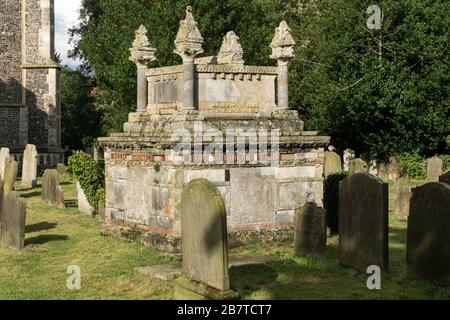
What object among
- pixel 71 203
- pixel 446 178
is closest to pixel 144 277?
pixel 446 178

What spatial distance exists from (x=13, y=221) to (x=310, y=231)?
585cm

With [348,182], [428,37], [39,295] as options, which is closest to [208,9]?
[428,37]

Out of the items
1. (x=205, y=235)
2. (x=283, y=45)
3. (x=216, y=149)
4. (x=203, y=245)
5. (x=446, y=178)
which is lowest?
(x=203, y=245)

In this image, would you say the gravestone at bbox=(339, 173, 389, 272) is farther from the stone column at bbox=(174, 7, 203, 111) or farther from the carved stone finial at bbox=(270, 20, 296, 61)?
the carved stone finial at bbox=(270, 20, 296, 61)

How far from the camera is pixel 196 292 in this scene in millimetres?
7031

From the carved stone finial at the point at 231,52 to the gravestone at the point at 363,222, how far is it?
4.08 meters

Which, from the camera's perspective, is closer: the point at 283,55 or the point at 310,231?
the point at 310,231

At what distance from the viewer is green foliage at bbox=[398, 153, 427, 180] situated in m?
24.9

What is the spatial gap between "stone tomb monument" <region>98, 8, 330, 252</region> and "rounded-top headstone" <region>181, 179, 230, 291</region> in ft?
9.95

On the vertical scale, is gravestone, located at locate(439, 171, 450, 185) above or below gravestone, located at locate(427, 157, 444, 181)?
above

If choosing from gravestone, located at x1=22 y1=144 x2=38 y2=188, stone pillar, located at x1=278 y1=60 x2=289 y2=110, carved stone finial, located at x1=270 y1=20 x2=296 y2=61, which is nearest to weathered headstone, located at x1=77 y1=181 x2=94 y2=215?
gravestone, located at x1=22 y1=144 x2=38 y2=188

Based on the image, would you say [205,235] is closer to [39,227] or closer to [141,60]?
[141,60]

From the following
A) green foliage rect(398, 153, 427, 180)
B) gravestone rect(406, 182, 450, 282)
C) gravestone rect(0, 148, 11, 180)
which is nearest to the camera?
gravestone rect(406, 182, 450, 282)

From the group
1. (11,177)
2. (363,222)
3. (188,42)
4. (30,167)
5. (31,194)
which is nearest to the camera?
(363,222)
